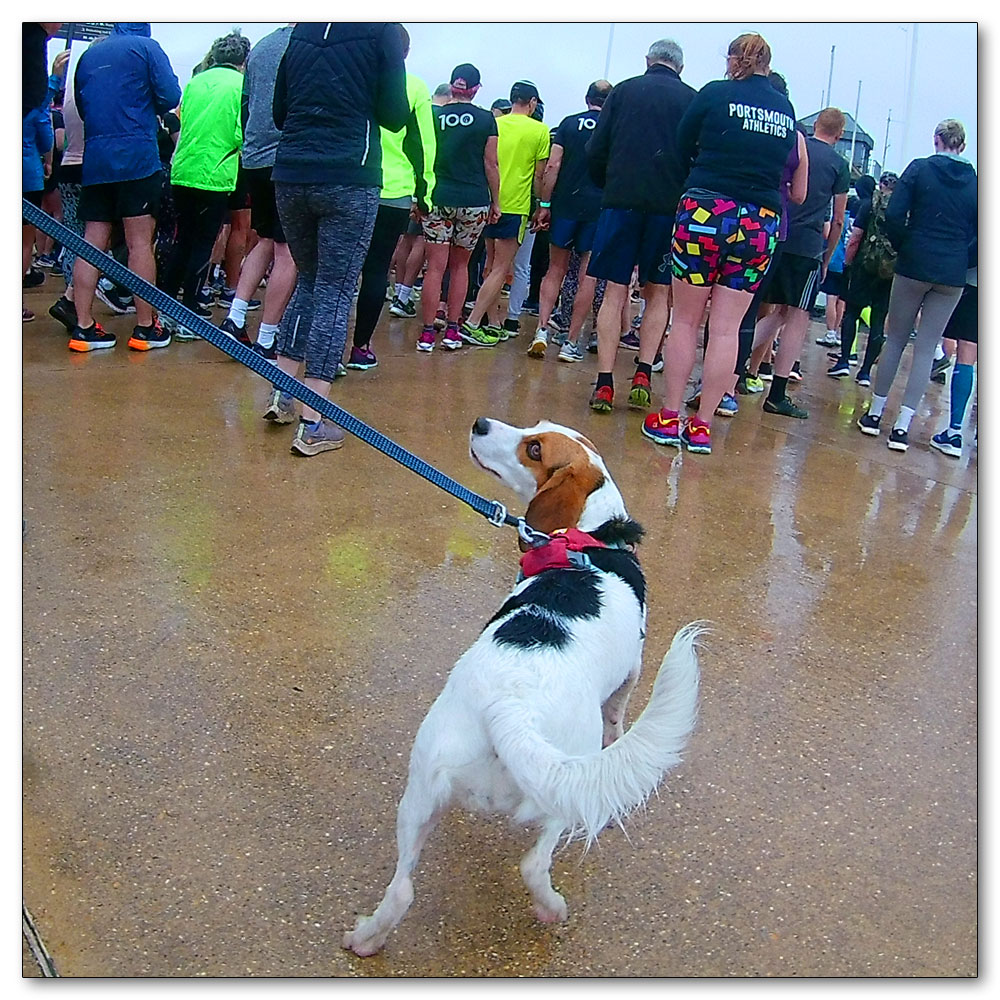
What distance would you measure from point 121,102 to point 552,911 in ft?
17.2

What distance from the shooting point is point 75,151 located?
6.30 metres

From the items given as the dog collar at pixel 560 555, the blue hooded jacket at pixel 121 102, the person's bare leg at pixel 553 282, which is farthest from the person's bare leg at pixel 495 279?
the dog collar at pixel 560 555

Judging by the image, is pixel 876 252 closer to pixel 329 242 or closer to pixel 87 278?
pixel 329 242

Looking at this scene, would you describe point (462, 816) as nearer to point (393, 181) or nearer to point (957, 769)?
point (957, 769)

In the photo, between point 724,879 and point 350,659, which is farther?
point 350,659

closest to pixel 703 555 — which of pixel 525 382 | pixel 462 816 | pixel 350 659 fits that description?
pixel 350 659

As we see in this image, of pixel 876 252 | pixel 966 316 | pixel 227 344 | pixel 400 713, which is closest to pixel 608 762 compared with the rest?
pixel 400 713

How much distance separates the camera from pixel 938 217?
594 centimetres

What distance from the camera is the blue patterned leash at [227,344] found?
8.50 feet

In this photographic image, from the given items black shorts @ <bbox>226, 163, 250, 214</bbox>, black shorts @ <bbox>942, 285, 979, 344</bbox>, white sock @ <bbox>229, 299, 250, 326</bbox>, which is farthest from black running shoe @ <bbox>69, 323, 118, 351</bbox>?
black shorts @ <bbox>942, 285, 979, 344</bbox>

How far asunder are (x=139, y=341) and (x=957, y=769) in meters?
5.18

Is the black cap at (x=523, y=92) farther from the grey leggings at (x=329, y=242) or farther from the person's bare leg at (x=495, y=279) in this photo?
the grey leggings at (x=329, y=242)

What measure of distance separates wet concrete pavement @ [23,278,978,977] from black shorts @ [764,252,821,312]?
1906mm

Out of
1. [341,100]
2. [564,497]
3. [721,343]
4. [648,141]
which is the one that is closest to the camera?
[564,497]
